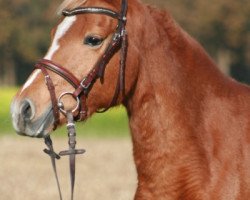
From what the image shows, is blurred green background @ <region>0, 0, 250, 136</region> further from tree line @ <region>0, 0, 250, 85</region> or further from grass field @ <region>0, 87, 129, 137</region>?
grass field @ <region>0, 87, 129, 137</region>

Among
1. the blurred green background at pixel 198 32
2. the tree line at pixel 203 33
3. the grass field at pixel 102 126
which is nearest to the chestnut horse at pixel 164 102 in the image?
the grass field at pixel 102 126

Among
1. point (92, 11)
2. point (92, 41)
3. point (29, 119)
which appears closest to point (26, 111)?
point (29, 119)

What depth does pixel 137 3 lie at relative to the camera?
5441 mm

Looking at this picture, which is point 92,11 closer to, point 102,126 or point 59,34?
point 59,34

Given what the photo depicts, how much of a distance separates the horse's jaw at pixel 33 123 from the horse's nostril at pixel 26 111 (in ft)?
0.05

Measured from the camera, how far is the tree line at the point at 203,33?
171 feet

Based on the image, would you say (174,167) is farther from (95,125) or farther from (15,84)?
(15,84)

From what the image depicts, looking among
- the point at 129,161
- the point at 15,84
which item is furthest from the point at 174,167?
the point at 15,84

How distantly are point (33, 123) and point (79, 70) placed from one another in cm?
51

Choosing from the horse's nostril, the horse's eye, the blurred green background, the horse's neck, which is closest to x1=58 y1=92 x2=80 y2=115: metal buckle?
the horse's nostril

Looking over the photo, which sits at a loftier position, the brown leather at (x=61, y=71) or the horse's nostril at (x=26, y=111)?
the brown leather at (x=61, y=71)

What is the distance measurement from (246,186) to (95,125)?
2081 centimetres

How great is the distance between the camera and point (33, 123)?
4949 millimetres

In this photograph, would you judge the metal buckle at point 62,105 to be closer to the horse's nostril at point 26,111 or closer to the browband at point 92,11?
the horse's nostril at point 26,111
